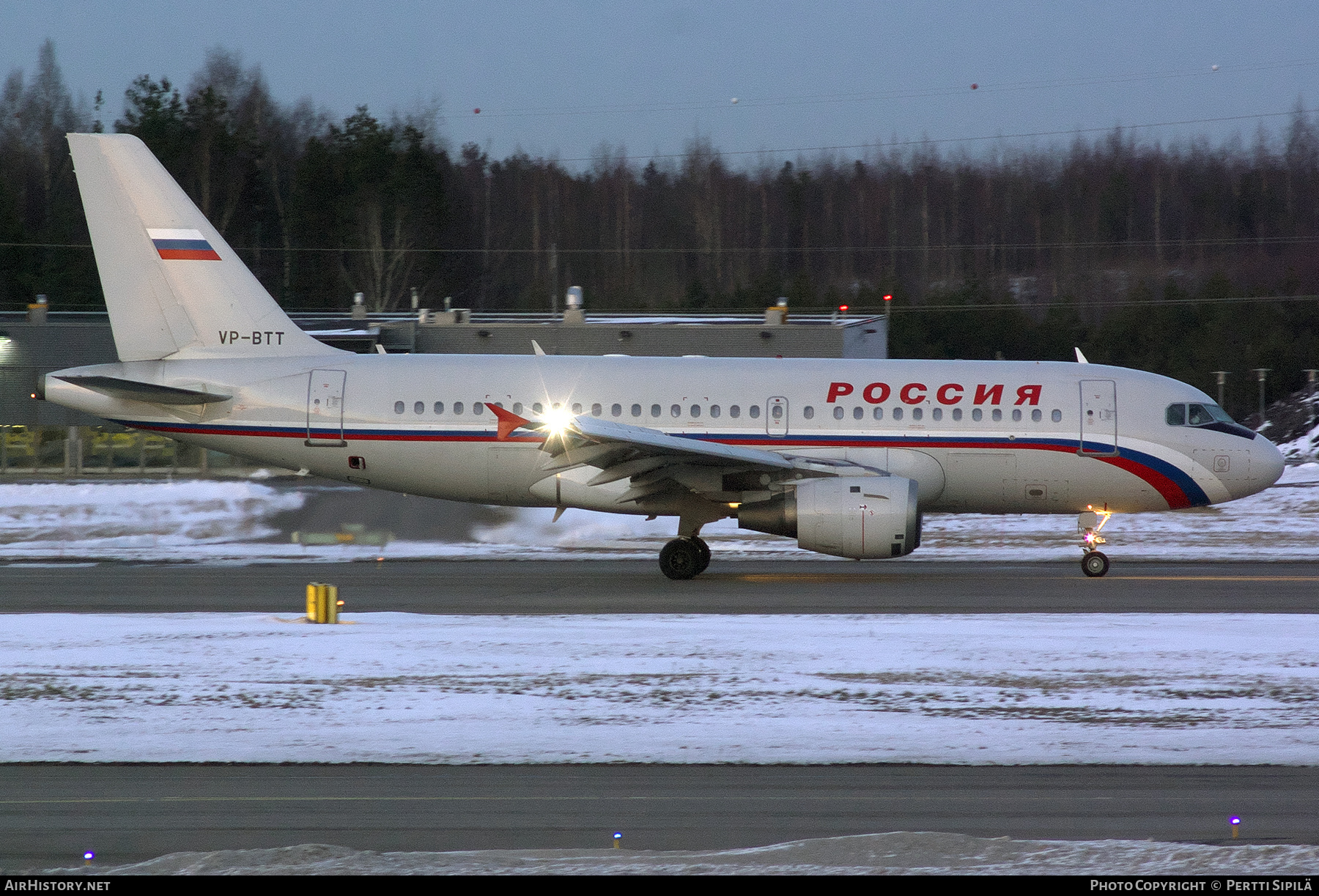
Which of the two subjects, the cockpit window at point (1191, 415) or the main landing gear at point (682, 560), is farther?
the cockpit window at point (1191, 415)

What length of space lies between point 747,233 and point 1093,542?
6731cm

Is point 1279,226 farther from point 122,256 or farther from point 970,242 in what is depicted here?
point 122,256

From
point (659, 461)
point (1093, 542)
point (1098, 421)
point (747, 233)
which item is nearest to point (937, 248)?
point (747, 233)

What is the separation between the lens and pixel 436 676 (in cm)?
1184

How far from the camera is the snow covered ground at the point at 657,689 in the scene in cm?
957

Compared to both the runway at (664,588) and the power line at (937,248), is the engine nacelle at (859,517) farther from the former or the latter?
the power line at (937,248)

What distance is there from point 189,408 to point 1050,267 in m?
67.9

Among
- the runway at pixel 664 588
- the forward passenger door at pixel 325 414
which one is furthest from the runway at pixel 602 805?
the forward passenger door at pixel 325 414

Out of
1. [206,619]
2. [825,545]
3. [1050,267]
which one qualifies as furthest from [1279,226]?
[206,619]

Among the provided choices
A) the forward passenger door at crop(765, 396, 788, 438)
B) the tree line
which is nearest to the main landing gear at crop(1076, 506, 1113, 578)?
the forward passenger door at crop(765, 396, 788, 438)

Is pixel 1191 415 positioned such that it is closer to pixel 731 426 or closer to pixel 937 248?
pixel 731 426

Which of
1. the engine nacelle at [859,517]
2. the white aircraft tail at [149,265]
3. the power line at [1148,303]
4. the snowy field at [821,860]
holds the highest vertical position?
the power line at [1148,303]

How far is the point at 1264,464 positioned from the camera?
20297mm

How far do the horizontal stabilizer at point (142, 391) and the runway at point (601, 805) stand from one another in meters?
11.9
